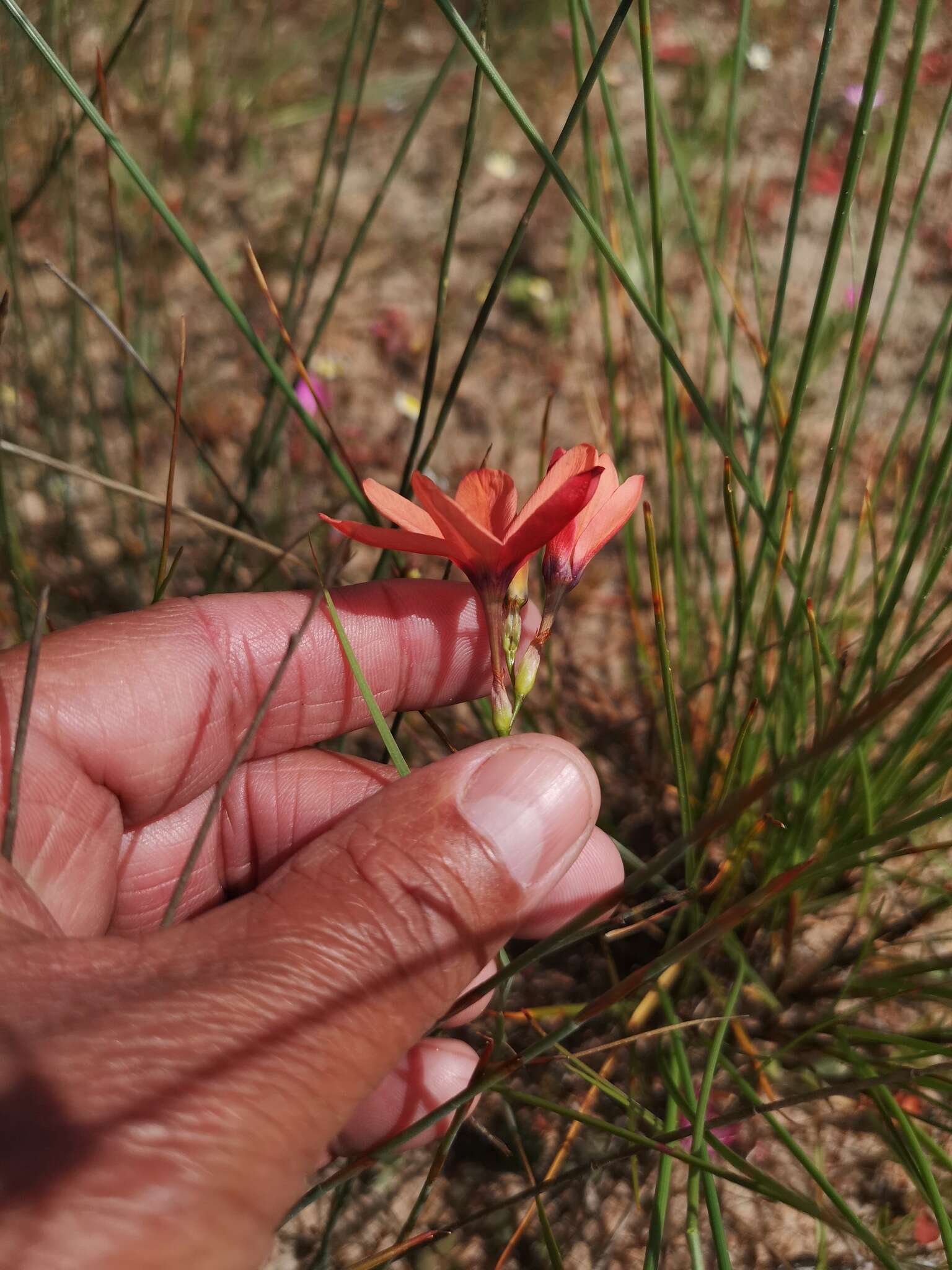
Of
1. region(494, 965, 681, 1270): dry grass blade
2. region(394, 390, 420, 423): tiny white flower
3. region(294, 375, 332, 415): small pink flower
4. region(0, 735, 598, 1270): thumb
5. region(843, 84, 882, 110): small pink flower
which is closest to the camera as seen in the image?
region(0, 735, 598, 1270): thumb

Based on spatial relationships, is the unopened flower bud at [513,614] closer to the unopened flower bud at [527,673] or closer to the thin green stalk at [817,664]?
the unopened flower bud at [527,673]

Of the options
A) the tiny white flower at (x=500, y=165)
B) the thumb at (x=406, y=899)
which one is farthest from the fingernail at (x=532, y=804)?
the tiny white flower at (x=500, y=165)

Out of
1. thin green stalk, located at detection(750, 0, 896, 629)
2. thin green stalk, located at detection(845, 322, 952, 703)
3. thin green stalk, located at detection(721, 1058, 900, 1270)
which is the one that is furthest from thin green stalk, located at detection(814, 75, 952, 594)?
thin green stalk, located at detection(721, 1058, 900, 1270)

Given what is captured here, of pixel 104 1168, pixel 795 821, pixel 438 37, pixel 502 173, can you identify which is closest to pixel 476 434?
pixel 502 173

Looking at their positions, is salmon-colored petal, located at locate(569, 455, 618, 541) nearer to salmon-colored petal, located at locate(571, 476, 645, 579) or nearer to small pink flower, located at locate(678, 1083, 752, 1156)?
salmon-colored petal, located at locate(571, 476, 645, 579)

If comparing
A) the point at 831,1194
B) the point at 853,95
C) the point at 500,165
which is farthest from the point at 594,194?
the point at 853,95

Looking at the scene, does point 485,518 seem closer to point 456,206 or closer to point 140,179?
point 456,206
